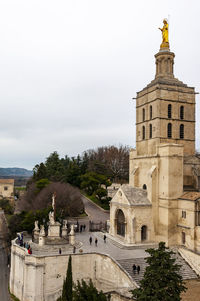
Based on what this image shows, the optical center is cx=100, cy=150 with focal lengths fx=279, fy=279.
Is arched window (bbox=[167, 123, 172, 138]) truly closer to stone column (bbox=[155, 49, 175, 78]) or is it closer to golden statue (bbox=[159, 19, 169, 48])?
stone column (bbox=[155, 49, 175, 78])

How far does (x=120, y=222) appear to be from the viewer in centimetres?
3089

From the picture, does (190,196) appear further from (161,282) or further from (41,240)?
(41,240)

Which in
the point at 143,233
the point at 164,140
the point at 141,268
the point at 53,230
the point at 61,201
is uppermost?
the point at 164,140

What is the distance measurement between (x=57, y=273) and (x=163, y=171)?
45.2ft

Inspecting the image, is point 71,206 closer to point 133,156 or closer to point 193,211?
point 133,156

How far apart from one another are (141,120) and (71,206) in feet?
52.5

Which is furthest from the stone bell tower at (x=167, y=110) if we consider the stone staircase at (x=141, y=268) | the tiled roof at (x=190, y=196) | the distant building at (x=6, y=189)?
the distant building at (x=6, y=189)

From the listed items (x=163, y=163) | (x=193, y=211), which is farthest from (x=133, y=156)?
(x=193, y=211)

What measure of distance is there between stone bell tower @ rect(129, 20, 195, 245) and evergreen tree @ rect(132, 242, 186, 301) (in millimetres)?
12515

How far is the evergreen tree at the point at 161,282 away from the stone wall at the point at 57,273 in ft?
22.1

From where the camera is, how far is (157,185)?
2898cm

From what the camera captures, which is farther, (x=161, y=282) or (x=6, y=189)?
(x=6, y=189)

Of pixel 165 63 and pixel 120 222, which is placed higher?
pixel 165 63

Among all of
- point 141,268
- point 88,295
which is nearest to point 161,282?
point 88,295
